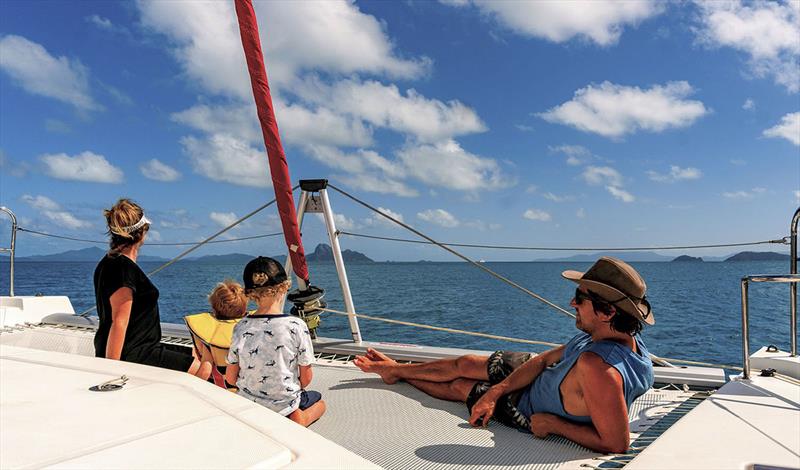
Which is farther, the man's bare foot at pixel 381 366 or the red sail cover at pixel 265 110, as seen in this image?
the red sail cover at pixel 265 110

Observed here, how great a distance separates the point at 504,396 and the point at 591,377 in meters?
0.73

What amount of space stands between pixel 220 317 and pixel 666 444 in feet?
8.34

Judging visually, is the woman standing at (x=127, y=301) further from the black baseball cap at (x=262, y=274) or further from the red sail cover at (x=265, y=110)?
the red sail cover at (x=265, y=110)

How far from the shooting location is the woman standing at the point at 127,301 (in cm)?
262

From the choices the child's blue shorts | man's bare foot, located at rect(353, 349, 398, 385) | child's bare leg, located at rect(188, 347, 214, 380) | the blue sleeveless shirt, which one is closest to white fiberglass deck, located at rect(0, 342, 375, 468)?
the child's blue shorts

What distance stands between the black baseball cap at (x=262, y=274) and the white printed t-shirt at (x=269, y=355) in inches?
6.4

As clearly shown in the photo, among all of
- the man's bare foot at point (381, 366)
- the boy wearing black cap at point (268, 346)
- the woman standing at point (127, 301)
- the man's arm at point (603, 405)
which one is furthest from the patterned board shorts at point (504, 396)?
the woman standing at point (127, 301)

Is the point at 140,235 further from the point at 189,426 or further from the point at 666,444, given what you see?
the point at 666,444

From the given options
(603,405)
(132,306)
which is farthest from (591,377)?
(132,306)

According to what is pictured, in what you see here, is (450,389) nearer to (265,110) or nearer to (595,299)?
(595,299)

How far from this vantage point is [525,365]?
114 inches

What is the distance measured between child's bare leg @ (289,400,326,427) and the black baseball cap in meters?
0.69

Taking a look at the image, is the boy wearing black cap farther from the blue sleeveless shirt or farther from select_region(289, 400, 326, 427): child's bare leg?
the blue sleeveless shirt

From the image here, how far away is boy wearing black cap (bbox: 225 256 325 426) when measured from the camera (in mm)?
2529
